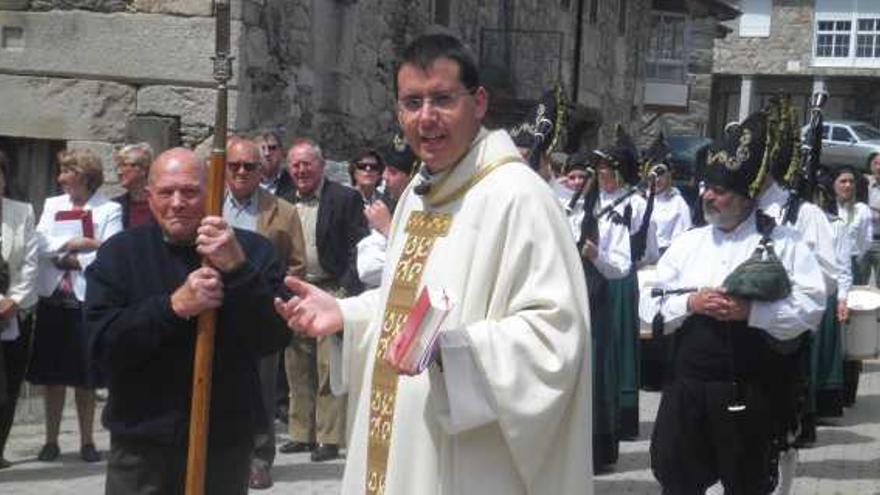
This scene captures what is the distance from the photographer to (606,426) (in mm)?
8781

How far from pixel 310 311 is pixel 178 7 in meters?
7.63

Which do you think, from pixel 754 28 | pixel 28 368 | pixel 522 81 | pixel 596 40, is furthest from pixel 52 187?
pixel 754 28

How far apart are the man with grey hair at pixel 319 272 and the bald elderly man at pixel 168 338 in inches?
163

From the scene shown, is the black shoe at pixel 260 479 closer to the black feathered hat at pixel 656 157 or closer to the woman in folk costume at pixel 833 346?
the woman in folk costume at pixel 833 346

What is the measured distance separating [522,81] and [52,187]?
11064mm

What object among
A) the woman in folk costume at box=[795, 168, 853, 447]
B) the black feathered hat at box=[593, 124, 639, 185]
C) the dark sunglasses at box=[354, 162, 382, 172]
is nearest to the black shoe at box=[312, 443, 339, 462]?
the dark sunglasses at box=[354, 162, 382, 172]

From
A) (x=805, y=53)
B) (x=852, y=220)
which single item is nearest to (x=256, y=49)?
(x=852, y=220)

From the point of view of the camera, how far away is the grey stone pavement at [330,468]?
8.12 meters

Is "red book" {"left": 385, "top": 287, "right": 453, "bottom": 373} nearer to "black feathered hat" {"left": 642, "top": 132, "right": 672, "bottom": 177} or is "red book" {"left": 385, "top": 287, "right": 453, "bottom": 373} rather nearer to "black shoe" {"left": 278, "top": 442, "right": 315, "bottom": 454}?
"black shoe" {"left": 278, "top": 442, "right": 315, "bottom": 454}

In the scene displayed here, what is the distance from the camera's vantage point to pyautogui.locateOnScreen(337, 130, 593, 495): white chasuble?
12.3 ft

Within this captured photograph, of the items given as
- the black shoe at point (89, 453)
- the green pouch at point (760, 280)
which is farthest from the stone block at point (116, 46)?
the green pouch at point (760, 280)

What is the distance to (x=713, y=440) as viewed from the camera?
243 inches

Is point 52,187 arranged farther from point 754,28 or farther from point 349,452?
point 754,28

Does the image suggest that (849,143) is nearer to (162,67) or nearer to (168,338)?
(162,67)
